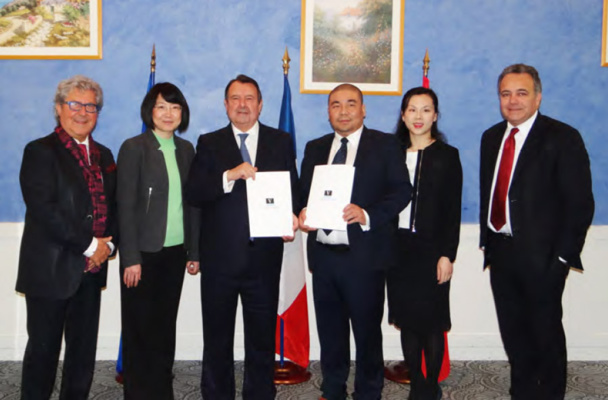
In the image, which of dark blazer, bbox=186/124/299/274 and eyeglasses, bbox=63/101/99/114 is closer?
eyeglasses, bbox=63/101/99/114

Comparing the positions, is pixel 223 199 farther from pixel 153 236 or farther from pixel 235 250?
pixel 153 236

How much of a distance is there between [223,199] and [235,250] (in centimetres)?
28

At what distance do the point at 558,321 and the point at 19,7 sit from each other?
4.15 metres

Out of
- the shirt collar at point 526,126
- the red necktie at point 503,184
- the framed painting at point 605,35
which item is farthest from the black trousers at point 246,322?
the framed painting at point 605,35

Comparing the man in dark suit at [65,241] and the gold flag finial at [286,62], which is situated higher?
the gold flag finial at [286,62]

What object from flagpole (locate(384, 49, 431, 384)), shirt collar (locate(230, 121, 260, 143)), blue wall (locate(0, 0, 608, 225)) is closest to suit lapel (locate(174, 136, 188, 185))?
shirt collar (locate(230, 121, 260, 143))

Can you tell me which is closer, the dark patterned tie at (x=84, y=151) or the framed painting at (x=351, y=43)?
the dark patterned tie at (x=84, y=151)

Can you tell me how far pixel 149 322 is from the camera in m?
2.98

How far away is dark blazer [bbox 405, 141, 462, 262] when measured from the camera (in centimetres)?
297

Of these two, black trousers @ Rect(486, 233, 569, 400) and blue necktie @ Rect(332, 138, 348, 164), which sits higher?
blue necktie @ Rect(332, 138, 348, 164)

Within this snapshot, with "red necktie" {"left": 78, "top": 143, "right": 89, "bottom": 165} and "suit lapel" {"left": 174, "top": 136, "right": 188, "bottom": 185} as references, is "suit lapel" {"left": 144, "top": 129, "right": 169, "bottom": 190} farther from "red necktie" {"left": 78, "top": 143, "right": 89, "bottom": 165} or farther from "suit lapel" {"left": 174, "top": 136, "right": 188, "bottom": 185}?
"red necktie" {"left": 78, "top": 143, "right": 89, "bottom": 165}

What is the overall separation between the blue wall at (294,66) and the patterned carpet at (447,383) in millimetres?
1117

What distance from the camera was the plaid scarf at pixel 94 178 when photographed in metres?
2.73

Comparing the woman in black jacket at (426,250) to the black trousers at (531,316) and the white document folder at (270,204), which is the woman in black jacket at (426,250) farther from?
the white document folder at (270,204)
